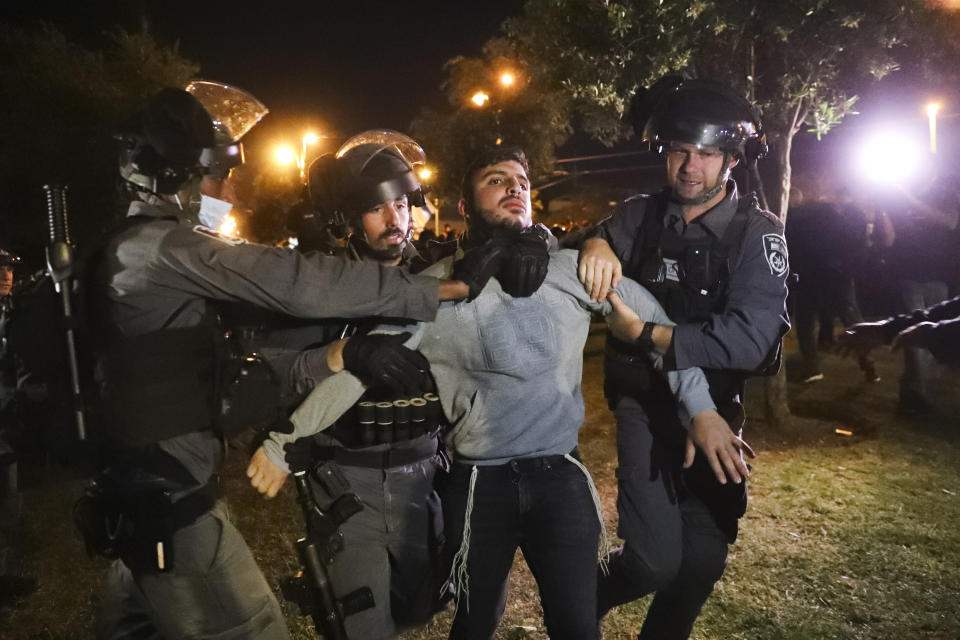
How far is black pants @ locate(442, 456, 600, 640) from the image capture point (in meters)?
2.41

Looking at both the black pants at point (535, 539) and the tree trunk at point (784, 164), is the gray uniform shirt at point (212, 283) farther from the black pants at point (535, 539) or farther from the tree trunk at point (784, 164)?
the tree trunk at point (784, 164)

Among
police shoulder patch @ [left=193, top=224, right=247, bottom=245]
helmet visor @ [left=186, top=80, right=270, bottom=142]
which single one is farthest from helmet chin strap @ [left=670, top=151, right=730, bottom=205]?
helmet visor @ [left=186, top=80, right=270, bottom=142]

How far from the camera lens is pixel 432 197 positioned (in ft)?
68.5

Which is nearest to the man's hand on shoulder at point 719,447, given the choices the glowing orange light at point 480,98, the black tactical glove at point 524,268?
the black tactical glove at point 524,268

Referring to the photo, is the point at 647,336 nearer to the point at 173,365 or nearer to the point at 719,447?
the point at 719,447

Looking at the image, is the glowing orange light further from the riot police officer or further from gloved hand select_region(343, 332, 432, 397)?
gloved hand select_region(343, 332, 432, 397)

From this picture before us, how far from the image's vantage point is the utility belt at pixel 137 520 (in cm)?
229

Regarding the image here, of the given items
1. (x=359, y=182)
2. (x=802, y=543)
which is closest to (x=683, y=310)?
(x=359, y=182)

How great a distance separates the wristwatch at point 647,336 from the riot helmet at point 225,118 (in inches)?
76.5

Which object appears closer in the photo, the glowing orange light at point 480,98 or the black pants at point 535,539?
the black pants at point 535,539

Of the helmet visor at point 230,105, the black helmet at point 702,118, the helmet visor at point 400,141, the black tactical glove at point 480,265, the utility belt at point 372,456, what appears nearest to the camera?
the black tactical glove at point 480,265

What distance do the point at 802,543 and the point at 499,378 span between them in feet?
10.6

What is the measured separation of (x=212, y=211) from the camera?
273 centimetres

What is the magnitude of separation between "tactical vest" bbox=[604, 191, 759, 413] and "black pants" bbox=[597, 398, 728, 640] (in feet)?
0.76
